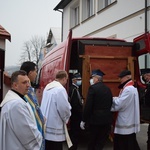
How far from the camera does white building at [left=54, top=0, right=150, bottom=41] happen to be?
11.7m

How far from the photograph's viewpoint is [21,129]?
281 cm

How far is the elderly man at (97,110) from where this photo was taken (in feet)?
16.9

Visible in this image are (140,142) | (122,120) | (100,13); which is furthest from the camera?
(100,13)

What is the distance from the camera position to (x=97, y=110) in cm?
520

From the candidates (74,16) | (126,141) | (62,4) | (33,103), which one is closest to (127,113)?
(126,141)

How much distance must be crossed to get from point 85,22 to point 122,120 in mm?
13167

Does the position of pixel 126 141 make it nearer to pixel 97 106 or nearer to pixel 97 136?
pixel 97 136

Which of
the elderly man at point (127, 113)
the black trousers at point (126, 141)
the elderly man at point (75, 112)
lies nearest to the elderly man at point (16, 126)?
the elderly man at point (127, 113)

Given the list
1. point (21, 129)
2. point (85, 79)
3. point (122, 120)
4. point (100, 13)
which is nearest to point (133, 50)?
point (85, 79)

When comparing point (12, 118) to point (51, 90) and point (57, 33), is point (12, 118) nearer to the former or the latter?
point (51, 90)

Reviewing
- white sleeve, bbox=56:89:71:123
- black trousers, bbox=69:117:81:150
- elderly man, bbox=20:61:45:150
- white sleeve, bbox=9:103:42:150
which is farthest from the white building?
white sleeve, bbox=9:103:42:150

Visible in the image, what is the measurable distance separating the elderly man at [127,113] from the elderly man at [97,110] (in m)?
0.25

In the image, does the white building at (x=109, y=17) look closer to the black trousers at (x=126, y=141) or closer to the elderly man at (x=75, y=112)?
the elderly man at (x=75, y=112)

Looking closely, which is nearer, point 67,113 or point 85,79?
point 67,113
